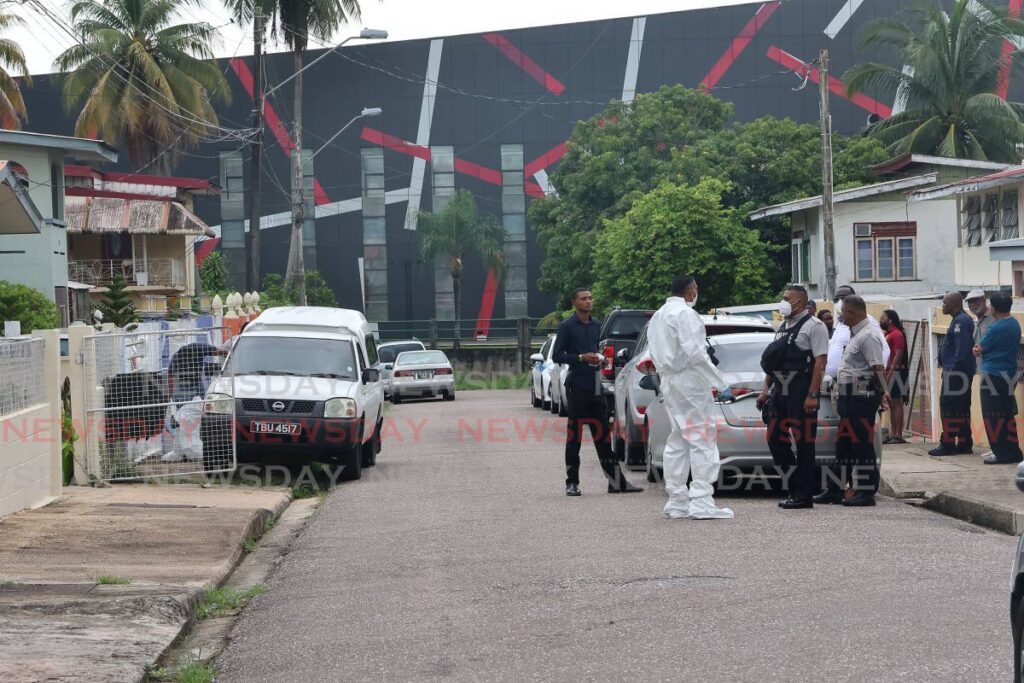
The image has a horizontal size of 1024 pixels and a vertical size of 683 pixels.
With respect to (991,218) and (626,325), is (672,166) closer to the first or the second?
(991,218)

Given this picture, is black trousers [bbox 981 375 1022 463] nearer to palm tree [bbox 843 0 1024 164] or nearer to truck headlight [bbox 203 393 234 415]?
truck headlight [bbox 203 393 234 415]

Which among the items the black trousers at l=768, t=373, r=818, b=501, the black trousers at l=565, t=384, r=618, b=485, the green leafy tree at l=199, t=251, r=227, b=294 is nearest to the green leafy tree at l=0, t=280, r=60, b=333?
the black trousers at l=565, t=384, r=618, b=485

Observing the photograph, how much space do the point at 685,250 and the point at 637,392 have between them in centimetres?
2396

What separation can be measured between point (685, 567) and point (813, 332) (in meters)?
3.74

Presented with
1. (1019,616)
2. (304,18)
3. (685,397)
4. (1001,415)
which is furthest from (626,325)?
(304,18)

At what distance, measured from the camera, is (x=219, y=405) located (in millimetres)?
15438

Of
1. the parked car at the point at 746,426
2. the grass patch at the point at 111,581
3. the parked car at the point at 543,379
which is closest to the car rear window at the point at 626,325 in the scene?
the parked car at the point at 543,379

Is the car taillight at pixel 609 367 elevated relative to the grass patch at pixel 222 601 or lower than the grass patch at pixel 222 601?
elevated

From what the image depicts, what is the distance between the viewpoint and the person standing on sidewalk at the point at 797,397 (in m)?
11.8

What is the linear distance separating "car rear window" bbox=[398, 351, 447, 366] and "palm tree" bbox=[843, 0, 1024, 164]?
18.2 metres

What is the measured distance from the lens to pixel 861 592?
7.90 m

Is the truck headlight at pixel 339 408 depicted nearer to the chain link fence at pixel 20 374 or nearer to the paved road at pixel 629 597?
the paved road at pixel 629 597

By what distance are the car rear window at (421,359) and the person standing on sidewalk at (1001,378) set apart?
2539cm

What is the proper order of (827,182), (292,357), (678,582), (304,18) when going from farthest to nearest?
(304,18) → (827,182) → (292,357) → (678,582)
